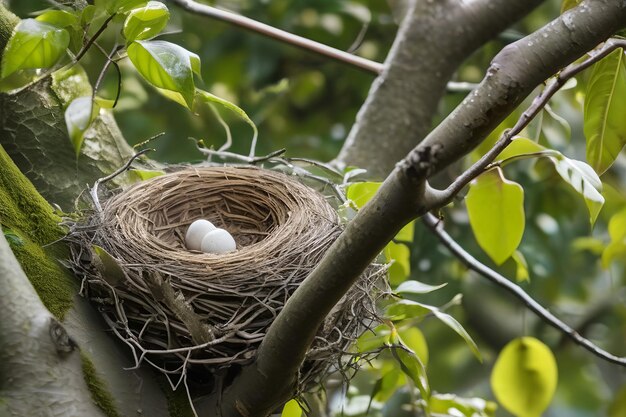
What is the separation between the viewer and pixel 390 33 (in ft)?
9.34

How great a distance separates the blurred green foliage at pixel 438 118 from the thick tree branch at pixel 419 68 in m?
0.45

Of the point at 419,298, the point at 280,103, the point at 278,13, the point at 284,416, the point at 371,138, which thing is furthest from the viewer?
the point at 280,103

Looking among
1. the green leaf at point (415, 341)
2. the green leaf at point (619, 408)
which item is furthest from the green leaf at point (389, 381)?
the green leaf at point (619, 408)

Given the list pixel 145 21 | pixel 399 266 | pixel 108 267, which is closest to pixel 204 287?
pixel 108 267

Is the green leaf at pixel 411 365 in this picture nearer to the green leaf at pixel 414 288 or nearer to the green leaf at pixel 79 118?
the green leaf at pixel 414 288

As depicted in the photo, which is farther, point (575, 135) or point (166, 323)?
point (575, 135)

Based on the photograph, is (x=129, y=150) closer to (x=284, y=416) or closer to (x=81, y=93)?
(x=81, y=93)

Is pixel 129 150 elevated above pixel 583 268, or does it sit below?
below

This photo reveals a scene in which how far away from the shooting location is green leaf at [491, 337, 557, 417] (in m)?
1.54

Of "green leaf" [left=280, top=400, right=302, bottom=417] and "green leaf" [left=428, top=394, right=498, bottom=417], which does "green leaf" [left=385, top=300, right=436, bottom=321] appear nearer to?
"green leaf" [left=280, top=400, right=302, bottom=417]

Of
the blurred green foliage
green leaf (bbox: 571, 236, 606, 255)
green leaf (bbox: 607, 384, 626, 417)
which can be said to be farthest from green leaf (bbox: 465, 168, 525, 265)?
green leaf (bbox: 607, 384, 626, 417)

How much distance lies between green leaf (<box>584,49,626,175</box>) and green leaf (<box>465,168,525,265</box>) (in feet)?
0.39

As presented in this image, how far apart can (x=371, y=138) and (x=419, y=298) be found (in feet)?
2.48

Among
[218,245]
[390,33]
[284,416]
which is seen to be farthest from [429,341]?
[284,416]
